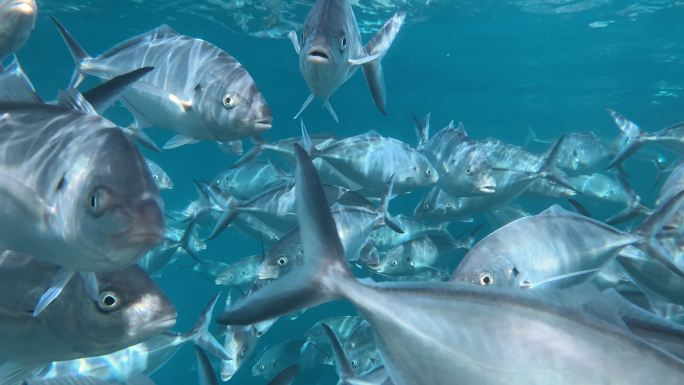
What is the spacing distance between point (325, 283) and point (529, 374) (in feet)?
2.61

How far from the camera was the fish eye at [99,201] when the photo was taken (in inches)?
80.4

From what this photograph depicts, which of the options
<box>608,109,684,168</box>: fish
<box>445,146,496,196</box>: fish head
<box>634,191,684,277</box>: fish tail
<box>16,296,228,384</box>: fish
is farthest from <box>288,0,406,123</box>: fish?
<box>608,109,684,168</box>: fish

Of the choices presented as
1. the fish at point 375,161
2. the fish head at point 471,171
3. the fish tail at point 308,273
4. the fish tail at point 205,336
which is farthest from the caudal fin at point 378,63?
the fish head at point 471,171

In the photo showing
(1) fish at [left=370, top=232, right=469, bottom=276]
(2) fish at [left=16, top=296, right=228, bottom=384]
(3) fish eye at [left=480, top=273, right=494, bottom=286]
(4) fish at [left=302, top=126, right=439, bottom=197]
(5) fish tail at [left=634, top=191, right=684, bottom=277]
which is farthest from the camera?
(1) fish at [left=370, top=232, right=469, bottom=276]

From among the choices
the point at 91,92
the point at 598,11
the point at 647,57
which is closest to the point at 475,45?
the point at 598,11

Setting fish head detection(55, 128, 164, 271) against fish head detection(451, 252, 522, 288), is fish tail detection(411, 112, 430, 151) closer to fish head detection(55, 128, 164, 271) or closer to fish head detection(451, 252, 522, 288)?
fish head detection(451, 252, 522, 288)

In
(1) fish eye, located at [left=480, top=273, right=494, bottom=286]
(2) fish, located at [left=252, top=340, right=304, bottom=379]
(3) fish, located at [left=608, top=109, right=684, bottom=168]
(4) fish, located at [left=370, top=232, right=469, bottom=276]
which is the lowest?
(2) fish, located at [left=252, top=340, right=304, bottom=379]

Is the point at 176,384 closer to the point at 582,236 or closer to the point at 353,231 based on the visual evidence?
the point at 353,231

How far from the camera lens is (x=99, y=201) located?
2045 mm

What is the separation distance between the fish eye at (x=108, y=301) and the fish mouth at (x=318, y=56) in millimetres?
2133

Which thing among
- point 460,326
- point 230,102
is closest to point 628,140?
point 230,102

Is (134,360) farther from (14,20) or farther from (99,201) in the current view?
(99,201)

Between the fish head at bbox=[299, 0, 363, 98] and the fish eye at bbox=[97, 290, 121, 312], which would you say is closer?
the fish eye at bbox=[97, 290, 121, 312]

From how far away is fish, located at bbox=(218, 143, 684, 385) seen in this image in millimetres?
1658
